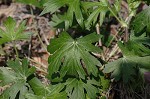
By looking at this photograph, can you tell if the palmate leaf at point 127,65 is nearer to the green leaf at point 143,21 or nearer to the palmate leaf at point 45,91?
the green leaf at point 143,21

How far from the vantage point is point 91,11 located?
94.7 inches

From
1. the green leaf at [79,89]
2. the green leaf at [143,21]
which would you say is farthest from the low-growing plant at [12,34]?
the green leaf at [143,21]

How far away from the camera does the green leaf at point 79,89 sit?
7.39ft

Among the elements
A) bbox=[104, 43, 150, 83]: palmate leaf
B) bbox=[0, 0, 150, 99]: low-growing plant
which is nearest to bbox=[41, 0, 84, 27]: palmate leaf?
bbox=[0, 0, 150, 99]: low-growing plant

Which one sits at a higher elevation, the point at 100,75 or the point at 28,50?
the point at 28,50

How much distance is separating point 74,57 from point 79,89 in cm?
24

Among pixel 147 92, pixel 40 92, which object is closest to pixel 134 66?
pixel 147 92

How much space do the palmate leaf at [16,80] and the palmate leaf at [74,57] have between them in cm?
24

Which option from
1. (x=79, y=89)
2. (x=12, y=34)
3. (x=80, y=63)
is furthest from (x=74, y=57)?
(x=12, y=34)

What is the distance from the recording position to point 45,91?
235cm

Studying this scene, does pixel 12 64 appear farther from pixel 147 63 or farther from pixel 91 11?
pixel 147 63

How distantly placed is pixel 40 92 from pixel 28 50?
76 centimetres

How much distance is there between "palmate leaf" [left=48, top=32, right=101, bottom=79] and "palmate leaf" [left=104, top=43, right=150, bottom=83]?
0.14 metres

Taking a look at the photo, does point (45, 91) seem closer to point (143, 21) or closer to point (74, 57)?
point (74, 57)
